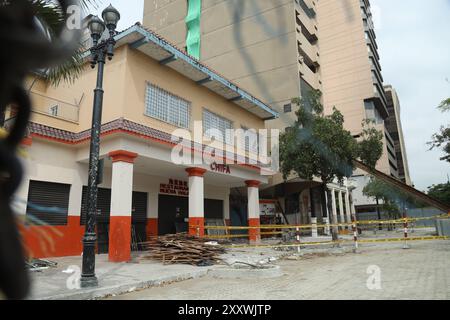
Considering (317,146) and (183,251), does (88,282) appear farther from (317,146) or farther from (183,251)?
(317,146)

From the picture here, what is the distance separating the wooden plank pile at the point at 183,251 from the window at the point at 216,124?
21.6 feet

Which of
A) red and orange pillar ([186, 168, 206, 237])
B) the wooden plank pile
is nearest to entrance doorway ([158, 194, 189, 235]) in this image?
red and orange pillar ([186, 168, 206, 237])

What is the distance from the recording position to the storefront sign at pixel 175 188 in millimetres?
18438

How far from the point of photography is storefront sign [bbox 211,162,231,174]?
17.4 meters

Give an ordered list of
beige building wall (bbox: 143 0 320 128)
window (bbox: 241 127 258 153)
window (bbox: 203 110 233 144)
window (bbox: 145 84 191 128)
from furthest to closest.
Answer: beige building wall (bbox: 143 0 320 128), window (bbox: 241 127 258 153), window (bbox: 203 110 233 144), window (bbox: 145 84 191 128)

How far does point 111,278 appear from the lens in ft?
28.5

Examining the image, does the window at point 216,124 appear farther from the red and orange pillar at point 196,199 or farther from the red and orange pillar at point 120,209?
the red and orange pillar at point 120,209

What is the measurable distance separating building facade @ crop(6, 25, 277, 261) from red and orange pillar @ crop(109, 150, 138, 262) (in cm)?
4

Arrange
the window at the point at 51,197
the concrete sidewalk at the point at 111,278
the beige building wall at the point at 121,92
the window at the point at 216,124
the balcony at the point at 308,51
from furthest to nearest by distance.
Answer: the balcony at the point at 308,51, the window at the point at 216,124, the beige building wall at the point at 121,92, the window at the point at 51,197, the concrete sidewalk at the point at 111,278

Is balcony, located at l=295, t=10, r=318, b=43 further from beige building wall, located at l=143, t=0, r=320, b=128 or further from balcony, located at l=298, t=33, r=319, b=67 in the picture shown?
balcony, located at l=298, t=33, r=319, b=67

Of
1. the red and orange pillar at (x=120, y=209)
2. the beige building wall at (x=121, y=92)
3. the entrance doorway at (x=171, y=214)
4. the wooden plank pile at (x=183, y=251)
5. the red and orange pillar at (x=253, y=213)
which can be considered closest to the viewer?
the wooden plank pile at (x=183, y=251)

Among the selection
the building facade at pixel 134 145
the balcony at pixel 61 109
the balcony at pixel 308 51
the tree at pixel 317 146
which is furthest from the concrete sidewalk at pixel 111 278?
the balcony at pixel 308 51

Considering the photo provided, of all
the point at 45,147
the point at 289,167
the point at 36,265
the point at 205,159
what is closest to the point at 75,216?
the point at 45,147

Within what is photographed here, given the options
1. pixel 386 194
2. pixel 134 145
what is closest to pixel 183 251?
pixel 134 145
